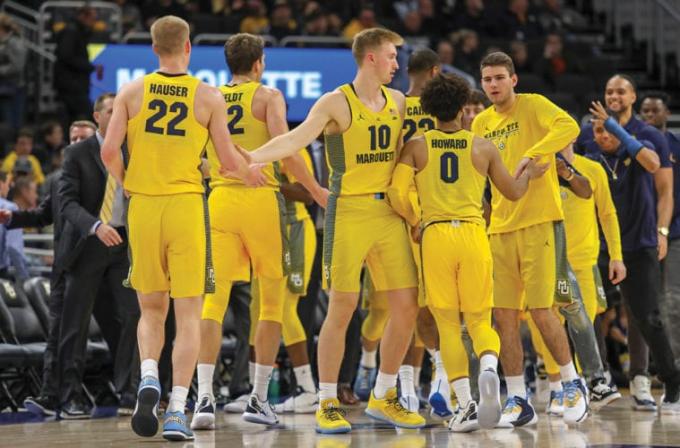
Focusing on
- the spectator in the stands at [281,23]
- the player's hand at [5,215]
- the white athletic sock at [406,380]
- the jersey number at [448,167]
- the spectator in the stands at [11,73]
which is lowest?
the white athletic sock at [406,380]

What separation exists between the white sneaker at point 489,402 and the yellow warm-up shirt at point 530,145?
1.39 m

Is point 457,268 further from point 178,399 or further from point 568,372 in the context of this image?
point 178,399

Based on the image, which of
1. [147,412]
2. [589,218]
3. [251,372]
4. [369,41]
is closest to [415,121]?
[369,41]

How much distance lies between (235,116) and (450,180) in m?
1.52

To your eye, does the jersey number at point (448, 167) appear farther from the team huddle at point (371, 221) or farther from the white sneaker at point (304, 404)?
the white sneaker at point (304, 404)

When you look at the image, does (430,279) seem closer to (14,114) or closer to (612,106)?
(612,106)

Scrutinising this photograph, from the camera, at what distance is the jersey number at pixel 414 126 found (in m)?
8.55

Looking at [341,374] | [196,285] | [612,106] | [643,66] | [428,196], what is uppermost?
[643,66]

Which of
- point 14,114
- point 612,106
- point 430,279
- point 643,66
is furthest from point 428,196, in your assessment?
point 643,66

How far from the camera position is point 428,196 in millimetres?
7703

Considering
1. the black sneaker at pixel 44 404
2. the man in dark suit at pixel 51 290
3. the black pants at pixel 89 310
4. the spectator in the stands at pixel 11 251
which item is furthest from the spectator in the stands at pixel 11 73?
the black sneaker at pixel 44 404

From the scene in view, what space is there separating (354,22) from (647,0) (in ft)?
18.7

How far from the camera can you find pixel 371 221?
7.69 metres

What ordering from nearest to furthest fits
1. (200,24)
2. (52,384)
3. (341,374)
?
(52,384)
(341,374)
(200,24)
